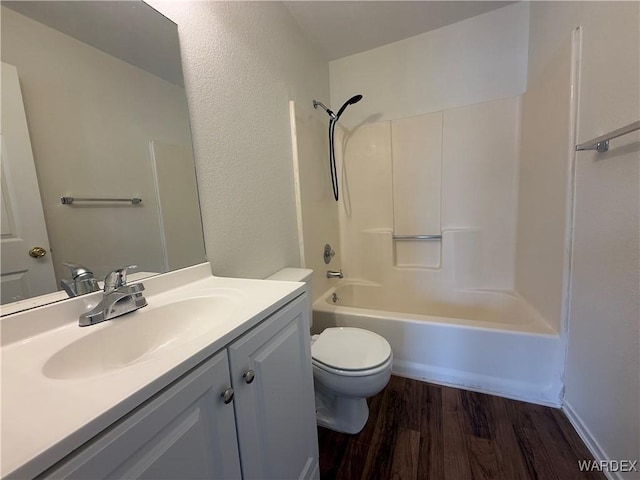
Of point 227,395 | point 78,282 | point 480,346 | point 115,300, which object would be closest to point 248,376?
point 227,395

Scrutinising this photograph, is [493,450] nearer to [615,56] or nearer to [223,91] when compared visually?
[615,56]

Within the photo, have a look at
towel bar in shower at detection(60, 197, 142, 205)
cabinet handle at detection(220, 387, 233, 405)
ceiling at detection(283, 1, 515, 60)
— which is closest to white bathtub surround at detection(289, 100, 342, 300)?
ceiling at detection(283, 1, 515, 60)

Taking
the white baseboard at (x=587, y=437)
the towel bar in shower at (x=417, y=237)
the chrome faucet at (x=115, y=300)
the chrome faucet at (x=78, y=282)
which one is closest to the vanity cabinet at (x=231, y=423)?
the chrome faucet at (x=115, y=300)

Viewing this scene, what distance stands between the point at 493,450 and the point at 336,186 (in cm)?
187

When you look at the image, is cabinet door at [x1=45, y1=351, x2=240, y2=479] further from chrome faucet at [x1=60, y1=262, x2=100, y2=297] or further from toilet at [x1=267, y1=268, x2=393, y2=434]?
toilet at [x1=267, y1=268, x2=393, y2=434]

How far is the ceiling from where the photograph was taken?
169 cm

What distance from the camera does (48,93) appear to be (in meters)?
0.71

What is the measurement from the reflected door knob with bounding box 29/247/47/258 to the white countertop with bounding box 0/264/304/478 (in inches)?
5.4

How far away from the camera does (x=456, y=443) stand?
3.98ft

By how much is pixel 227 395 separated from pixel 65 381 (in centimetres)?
29

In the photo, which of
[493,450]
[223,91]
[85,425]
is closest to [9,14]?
[223,91]

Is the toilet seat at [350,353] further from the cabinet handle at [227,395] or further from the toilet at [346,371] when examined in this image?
the cabinet handle at [227,395]

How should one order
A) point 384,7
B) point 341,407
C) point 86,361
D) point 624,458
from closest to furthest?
point 86,361 < point 624,458 < point 341,407 < point 384,7

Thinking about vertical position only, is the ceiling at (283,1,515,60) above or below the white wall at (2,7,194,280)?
above
